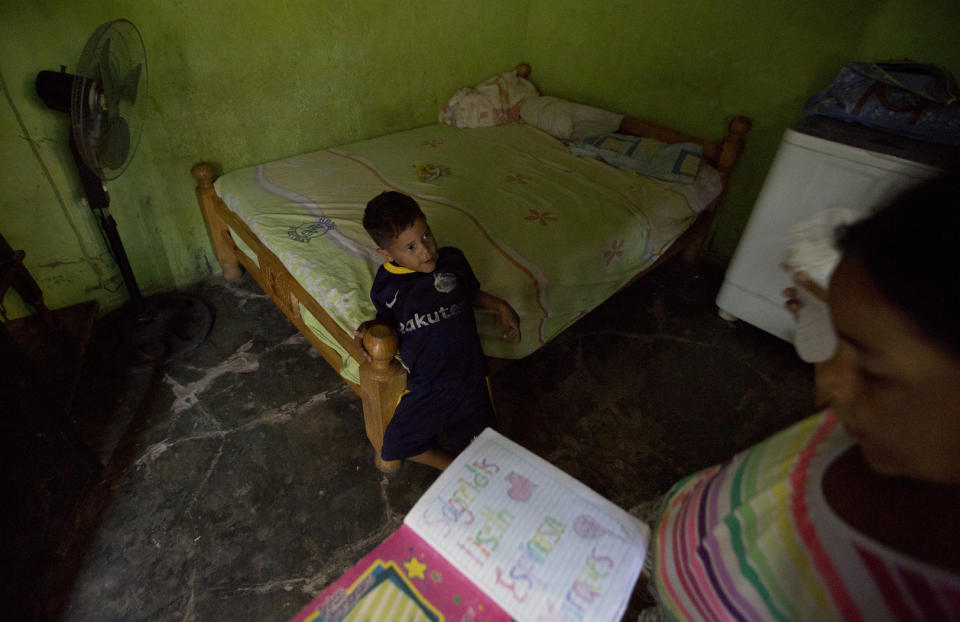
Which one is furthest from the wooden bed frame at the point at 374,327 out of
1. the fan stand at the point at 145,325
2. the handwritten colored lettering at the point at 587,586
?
the handwritten colored lettering at the point at 587,586

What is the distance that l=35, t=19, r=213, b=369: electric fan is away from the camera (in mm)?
1574

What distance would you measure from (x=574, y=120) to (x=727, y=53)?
0.95 m

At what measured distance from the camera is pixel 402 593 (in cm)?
63

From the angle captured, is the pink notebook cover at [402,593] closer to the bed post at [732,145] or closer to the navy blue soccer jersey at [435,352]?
the navy blue soccer jersey at [435,352]

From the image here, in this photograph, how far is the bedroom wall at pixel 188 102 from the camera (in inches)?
73.2

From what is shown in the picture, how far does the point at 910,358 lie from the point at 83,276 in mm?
2957

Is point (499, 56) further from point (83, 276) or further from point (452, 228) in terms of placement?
point (83, 276)

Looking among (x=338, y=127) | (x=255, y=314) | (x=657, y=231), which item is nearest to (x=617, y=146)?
(x=657, y=231)

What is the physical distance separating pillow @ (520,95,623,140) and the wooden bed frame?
0.43 ft

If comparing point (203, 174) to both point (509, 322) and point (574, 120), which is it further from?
point (574, 120)

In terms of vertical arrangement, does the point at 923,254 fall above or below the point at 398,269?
above

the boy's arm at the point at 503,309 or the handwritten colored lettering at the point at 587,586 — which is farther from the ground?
the handwritten colored lettering at the point at 587,586

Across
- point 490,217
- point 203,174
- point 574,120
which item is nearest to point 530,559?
point 490,217

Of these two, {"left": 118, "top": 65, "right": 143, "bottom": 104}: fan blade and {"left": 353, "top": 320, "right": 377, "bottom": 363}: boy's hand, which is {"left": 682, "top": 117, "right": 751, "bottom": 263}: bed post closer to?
{"left": 353, "top": 320, "right": 377, "bottom": 363}: boy's hand
